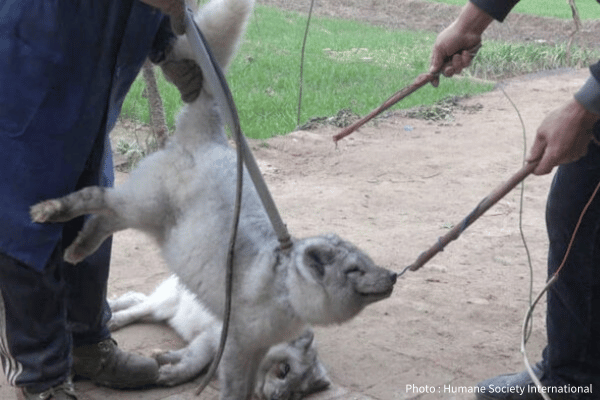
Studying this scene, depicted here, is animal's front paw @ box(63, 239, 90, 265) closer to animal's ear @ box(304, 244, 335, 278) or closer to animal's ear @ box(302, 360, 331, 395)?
animal's ear @ box(304, 244, 335, 278)

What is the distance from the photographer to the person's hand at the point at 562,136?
9.11ft

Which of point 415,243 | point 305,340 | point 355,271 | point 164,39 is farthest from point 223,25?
point 415,243

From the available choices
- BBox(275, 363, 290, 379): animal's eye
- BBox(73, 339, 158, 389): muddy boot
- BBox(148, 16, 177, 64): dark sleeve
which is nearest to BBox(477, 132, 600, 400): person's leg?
BBox(275, 363, 290, 379): animal's eye

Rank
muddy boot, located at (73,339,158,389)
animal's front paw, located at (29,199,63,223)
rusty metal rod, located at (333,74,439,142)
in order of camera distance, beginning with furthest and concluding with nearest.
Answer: muddy boot, located at (73,339,158,389) → rusty metal rod, located at (333,74,439,142) → animal's front paw, located at (29,199,63,223)

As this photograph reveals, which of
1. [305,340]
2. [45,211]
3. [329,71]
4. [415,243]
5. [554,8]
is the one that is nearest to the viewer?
[45,211]

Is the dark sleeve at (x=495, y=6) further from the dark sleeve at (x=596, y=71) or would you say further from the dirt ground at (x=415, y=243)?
the dirt ground at (x=415, y=243)

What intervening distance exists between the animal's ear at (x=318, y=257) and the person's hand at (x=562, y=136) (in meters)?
0.77

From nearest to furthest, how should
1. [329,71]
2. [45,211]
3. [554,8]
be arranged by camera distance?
[45,211]
[329,71]
[554,8]

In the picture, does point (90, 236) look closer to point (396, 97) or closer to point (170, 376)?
point (170, 376)

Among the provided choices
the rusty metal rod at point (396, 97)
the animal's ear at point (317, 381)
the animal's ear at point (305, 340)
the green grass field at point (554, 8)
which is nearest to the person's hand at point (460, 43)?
the rusty metal rod at point (396, 97)

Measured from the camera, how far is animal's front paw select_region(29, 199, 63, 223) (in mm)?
3035

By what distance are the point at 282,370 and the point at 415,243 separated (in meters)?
2.09

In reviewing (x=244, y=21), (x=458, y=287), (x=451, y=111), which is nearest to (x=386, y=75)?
(x=451, y=111)

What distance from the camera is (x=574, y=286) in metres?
3.30
